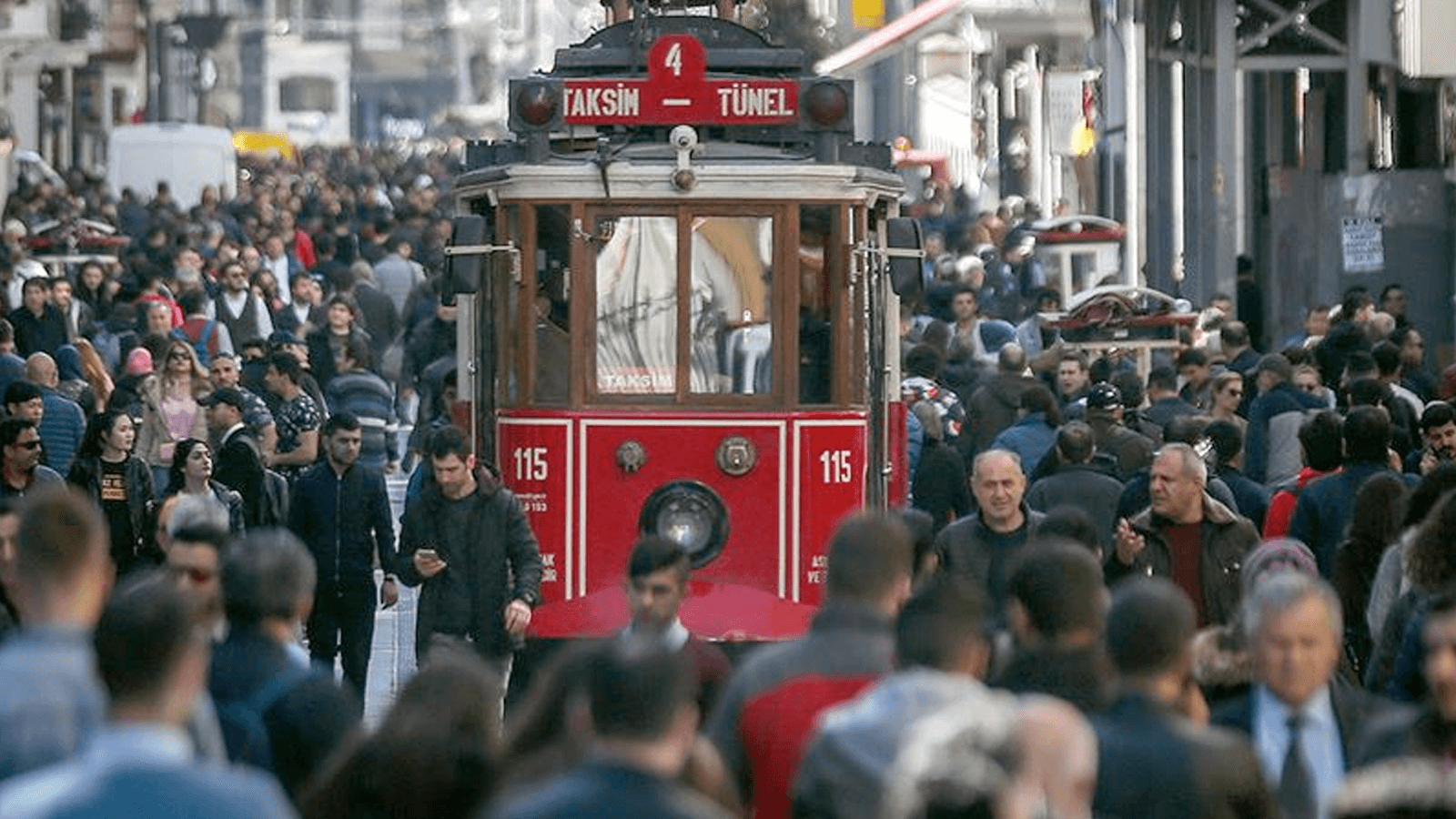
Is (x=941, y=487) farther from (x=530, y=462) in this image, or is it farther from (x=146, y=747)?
(x=146, y=747)

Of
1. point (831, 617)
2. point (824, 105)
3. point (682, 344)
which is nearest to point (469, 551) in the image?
point (682, 344)

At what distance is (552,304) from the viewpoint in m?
15.8

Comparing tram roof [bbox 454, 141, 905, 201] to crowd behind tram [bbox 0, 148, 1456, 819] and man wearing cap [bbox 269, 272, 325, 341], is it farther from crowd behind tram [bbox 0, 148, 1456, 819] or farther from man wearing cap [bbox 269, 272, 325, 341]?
man wearing cap [bbox 269, 272, 325, 341]

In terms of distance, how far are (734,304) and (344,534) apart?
72.1 inches

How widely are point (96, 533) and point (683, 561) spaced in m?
2.70

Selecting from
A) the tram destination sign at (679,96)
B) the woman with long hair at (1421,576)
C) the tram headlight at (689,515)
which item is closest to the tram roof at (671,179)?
the tram destination sign at (679,96)

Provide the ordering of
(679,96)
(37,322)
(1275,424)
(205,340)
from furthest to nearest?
1. (37,322)
2. (205,340)
3. (1275,424)
4. (679,96)

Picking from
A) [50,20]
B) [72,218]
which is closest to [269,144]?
[50,20]

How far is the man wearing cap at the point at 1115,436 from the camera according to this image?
16.4 m

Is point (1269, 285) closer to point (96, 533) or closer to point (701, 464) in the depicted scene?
point (701, 464)

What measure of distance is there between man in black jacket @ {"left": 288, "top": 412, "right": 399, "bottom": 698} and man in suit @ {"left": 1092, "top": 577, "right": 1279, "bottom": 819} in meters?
8.12

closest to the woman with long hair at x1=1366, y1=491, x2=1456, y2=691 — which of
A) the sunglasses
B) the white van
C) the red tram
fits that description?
the sunglasses

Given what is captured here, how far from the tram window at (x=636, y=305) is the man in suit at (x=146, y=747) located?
7.98 m

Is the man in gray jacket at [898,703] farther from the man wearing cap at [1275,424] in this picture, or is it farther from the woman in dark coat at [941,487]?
the man wearing cap at [1275,424]
